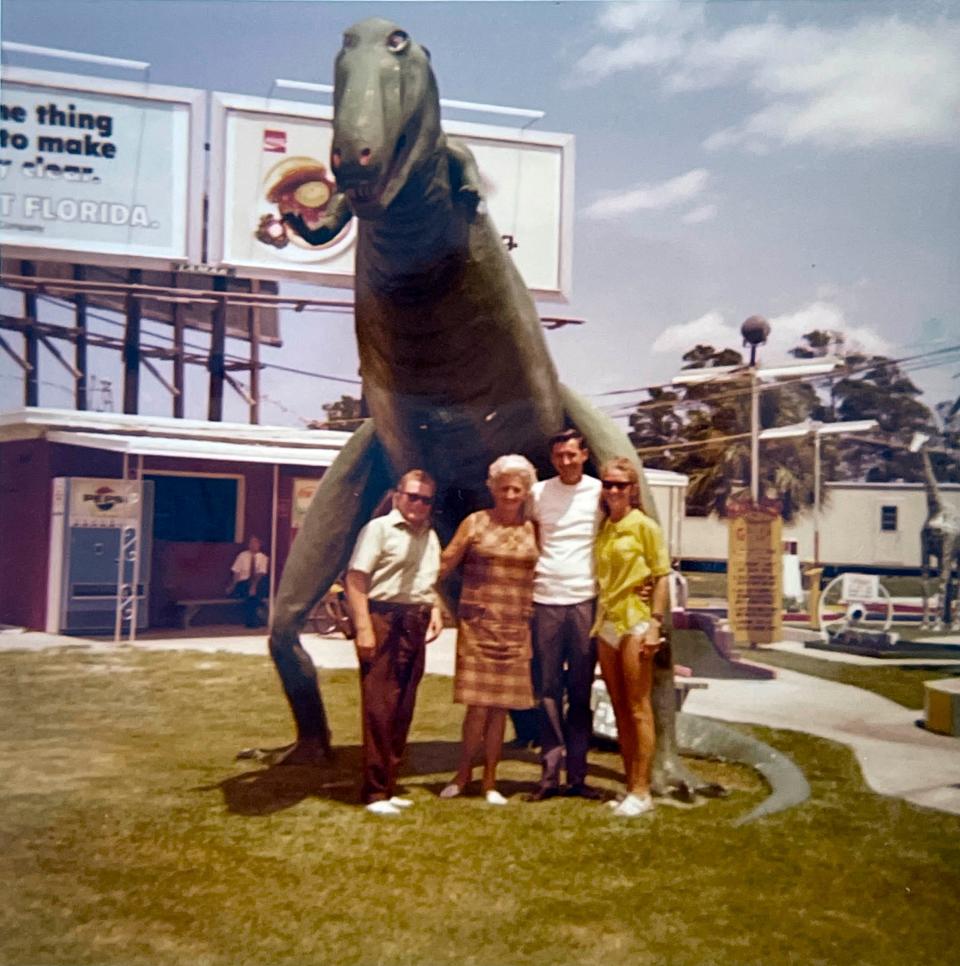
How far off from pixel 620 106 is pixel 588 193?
33 centimetres

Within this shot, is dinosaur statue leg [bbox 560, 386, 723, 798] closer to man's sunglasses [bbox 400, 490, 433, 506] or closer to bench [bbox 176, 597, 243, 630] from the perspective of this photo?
man's sunglasses [bbox 400, 490, 433, 506]

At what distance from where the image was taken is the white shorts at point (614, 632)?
10.5ft

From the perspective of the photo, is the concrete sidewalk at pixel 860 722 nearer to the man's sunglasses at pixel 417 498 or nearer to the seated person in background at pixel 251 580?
the man's sunglasses at pixel 417 498

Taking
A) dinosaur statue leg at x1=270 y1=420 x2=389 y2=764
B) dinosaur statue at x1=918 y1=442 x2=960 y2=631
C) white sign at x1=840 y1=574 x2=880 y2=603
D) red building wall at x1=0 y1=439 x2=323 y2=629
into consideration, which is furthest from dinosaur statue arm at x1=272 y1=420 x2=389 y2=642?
dinosaur statue at x1=918 y1=442 x2=960 y2=631

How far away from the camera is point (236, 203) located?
3.47m

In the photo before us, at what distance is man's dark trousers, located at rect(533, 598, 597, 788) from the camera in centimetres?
325

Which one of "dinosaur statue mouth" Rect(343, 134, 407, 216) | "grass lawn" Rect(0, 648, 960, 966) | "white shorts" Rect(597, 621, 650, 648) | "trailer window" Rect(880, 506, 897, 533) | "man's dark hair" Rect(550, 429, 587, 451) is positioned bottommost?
"grass lawn" Rect(0, 648, 960, 966)

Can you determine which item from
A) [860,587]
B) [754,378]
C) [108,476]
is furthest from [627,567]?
[108,476]

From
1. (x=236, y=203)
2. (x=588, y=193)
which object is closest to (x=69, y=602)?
(x=236, y=203)

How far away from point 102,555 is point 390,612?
1078 millimetres

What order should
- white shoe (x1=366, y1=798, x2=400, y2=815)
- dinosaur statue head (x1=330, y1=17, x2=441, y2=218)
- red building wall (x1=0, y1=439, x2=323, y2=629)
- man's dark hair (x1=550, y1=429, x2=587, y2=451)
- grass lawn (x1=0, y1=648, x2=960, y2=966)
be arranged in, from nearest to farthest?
1. dinosaur statue head (x1=330, y1=17, x2=441, y2=218)
2. grass lawn (x1=0, y1=648, x2=960, y2=966)
3. white shoe (x1=366, y1=798, x2=400, y2=815)
4. man's dark hair (x1=550, y1=429, x2=587, y2=451)
5. red building wall (x1=0, y1=439, x2=323, y2=629)

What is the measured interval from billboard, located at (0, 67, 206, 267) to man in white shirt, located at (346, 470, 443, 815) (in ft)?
4.09

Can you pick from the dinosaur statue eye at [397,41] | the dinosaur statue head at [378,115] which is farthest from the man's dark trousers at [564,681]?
A: the dinosaur statue eye at [397,41]

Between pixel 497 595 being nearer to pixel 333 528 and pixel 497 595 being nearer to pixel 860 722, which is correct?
pixel 333 528
